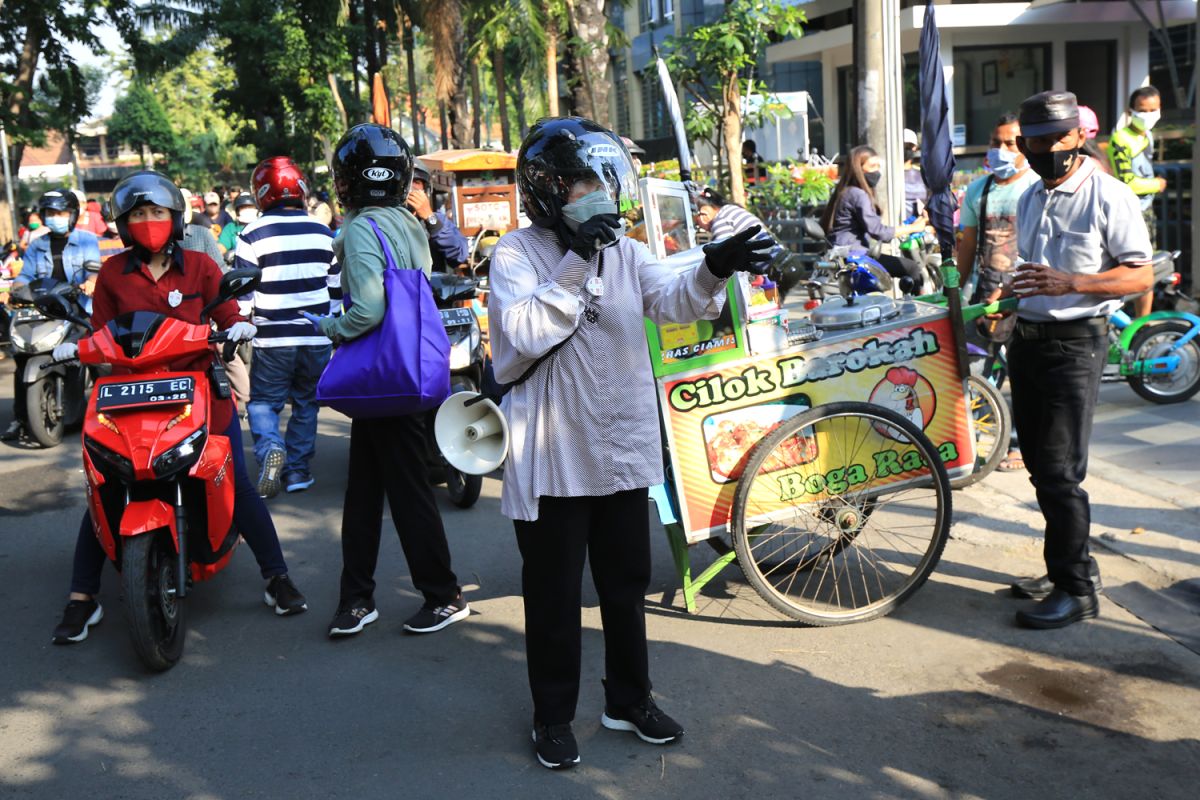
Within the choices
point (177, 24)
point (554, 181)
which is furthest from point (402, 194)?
point (177, 24)

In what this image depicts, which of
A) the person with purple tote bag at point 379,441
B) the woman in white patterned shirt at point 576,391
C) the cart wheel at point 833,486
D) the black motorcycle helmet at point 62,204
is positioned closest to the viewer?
the woman in white patterned shirt at point 576,391

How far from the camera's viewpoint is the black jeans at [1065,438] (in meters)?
4.54

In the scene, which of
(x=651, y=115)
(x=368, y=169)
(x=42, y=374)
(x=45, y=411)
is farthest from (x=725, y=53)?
(x=651, y=115)

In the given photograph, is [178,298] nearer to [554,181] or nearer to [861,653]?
[554,181]

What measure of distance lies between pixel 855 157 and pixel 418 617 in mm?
5567

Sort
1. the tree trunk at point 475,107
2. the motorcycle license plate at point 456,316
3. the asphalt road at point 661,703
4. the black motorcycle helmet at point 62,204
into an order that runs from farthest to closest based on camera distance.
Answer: the tree trunk at point 475,107 → the black motorcycle helmet at point 62,204 → the motorcycle license plate at point 456,316 → the asphalt road at point 661,703

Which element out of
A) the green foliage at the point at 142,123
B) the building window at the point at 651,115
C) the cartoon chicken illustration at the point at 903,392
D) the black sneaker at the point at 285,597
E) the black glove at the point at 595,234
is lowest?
the black sneaker at the point at 285,597

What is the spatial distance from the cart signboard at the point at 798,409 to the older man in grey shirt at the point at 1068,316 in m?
0.40

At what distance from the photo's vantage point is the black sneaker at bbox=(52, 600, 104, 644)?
5.04 metres

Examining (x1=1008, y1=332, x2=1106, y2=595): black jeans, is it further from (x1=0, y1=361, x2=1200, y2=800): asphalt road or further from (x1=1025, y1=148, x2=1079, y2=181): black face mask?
(x1=1025, y1=148, x2=1079, y2=181): black face mask

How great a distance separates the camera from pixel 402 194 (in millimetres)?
5023

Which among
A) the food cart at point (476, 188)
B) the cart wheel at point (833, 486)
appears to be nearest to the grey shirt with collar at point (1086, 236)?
the cart wheel at point (833, 486)

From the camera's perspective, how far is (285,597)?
17.4 ft

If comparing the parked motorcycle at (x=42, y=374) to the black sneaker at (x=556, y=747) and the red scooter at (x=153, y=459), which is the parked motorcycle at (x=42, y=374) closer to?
the red scooter at (x=153, y=459)
